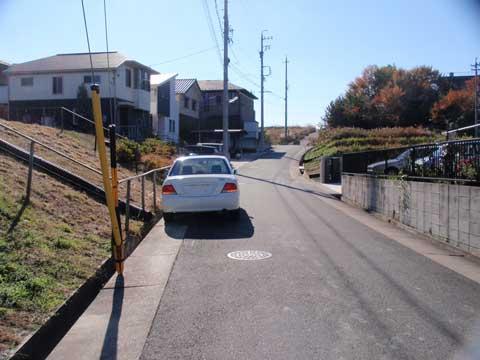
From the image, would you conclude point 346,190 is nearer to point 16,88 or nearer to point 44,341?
point 44,341

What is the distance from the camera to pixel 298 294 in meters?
5.68

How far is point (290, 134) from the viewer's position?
300 ft

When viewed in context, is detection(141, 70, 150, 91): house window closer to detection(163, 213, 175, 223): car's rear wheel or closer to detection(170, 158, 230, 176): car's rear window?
detection(170, 158, 230, 176): car's rear window

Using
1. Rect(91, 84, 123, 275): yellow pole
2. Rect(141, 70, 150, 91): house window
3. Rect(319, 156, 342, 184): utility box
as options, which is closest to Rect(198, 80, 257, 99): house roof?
Rect(141, 70, 150, 91): house window

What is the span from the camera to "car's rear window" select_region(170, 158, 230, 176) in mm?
11094

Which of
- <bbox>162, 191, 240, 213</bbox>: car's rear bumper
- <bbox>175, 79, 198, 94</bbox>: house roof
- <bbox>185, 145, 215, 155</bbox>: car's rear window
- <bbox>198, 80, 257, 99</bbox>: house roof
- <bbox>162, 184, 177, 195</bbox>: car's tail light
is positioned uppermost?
<bbox>198, 80, 257, 99</bbox>: house roof

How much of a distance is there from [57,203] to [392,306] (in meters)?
5.63

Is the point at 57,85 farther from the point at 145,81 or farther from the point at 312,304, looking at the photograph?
the point at 312,304

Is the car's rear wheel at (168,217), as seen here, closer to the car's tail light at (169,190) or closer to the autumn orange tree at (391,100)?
the car's tail light at (169,190)

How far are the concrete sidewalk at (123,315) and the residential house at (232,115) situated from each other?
50669 mm

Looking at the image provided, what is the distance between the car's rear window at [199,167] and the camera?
36.4ft

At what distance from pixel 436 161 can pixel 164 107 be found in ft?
114

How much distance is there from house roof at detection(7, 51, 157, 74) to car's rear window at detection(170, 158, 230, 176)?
23574 mm

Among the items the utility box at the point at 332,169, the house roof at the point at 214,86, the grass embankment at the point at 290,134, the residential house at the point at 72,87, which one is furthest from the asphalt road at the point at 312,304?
the grass embankment at the point at 290,134
